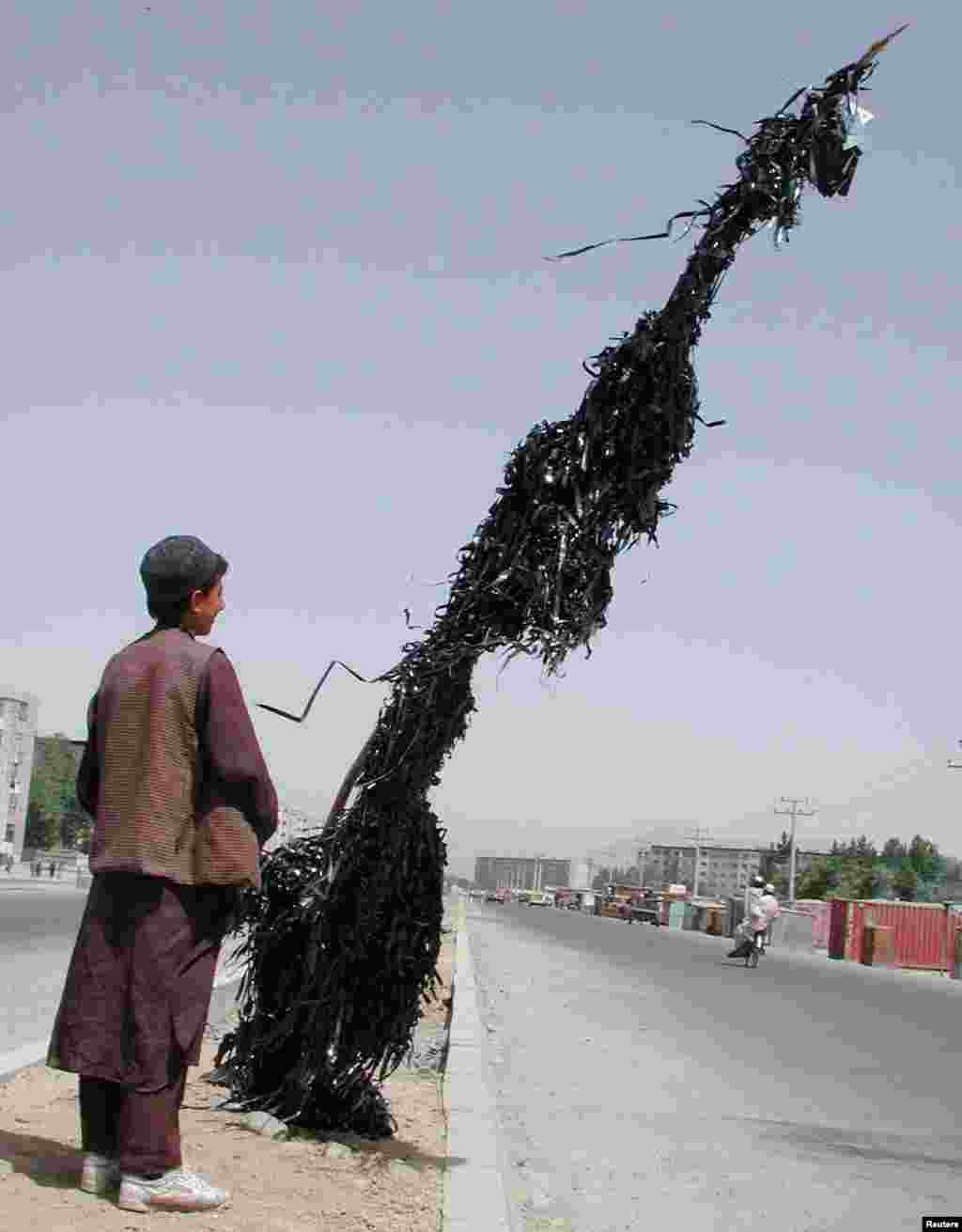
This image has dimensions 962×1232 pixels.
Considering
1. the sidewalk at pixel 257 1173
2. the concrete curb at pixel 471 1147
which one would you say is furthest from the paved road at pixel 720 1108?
the sidewalk at pixel 257 1173

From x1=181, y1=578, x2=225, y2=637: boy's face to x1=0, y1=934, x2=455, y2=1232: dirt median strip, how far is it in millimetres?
1586

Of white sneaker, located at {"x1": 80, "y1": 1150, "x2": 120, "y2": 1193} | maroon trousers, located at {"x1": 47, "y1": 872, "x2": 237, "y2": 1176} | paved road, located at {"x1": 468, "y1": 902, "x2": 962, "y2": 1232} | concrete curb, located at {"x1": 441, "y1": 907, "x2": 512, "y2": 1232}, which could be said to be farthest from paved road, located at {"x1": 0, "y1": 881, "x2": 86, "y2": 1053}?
maroon trousers, located at {"x1": 47, "y1": 872, "x2": 237, "y2": 1176}

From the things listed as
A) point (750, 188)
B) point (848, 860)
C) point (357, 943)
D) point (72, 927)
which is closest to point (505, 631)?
point (357, 943)

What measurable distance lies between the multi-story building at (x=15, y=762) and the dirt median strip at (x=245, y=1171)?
5071 inches

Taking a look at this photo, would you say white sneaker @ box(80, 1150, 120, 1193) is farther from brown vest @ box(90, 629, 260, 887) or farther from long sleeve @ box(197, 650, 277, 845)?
long sleeve @ box(197, 650, 277, 845)

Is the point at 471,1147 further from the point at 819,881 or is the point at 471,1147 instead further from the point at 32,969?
the point at 819,881

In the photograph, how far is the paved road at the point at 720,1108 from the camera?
6.37 meters

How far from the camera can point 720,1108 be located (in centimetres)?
899

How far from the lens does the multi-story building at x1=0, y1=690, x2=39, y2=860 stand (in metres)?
132

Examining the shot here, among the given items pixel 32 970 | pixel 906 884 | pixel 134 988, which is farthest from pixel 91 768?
pixel 906 884

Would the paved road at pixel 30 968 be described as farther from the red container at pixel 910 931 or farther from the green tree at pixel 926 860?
the green tree at pixel 926 860

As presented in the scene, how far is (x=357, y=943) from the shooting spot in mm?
5707

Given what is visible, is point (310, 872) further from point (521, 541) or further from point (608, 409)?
point (608, 409)

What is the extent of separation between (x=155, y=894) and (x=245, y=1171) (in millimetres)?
1205
